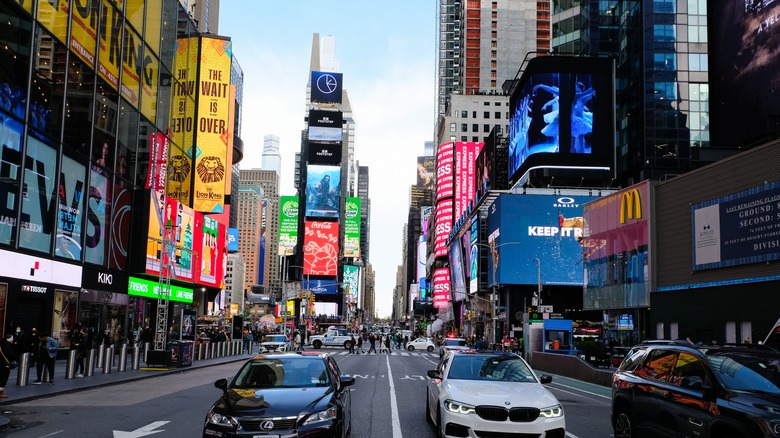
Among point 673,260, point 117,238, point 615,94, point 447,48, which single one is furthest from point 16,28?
point 447,48

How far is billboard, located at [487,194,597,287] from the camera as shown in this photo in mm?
77375

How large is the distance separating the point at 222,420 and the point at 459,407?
3308 mm

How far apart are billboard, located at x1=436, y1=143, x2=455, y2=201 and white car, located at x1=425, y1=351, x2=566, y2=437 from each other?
126 metres

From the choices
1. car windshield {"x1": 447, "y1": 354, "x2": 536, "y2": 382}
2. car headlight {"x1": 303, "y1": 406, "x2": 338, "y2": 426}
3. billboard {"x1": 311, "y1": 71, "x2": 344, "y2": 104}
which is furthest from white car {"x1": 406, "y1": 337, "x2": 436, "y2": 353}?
billboard {"x1": 311, "y1": 71, "x2": 344, "y2": 104}

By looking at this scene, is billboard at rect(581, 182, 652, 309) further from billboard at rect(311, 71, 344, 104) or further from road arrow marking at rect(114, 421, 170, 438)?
billboard at rect(311, 71, 344, 104)

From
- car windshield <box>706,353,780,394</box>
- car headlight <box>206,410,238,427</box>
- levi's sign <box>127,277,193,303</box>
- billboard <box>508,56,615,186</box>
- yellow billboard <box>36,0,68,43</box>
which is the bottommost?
car headlight <box>206,410,238,427</box>

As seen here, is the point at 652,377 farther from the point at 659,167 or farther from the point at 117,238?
the point at 659,167

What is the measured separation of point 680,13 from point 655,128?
12.9 metres

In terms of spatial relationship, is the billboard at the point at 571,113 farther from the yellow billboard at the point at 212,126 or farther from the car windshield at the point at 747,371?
the car windshield at the point at 747,371

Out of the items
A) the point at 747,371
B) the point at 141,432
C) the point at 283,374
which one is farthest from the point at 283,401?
the point at 747,371

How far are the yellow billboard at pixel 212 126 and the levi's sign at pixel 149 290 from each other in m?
7.86

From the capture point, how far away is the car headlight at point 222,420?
27.9ft

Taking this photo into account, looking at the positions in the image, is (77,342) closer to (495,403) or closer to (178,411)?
(178,411)

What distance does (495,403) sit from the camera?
9680mm
